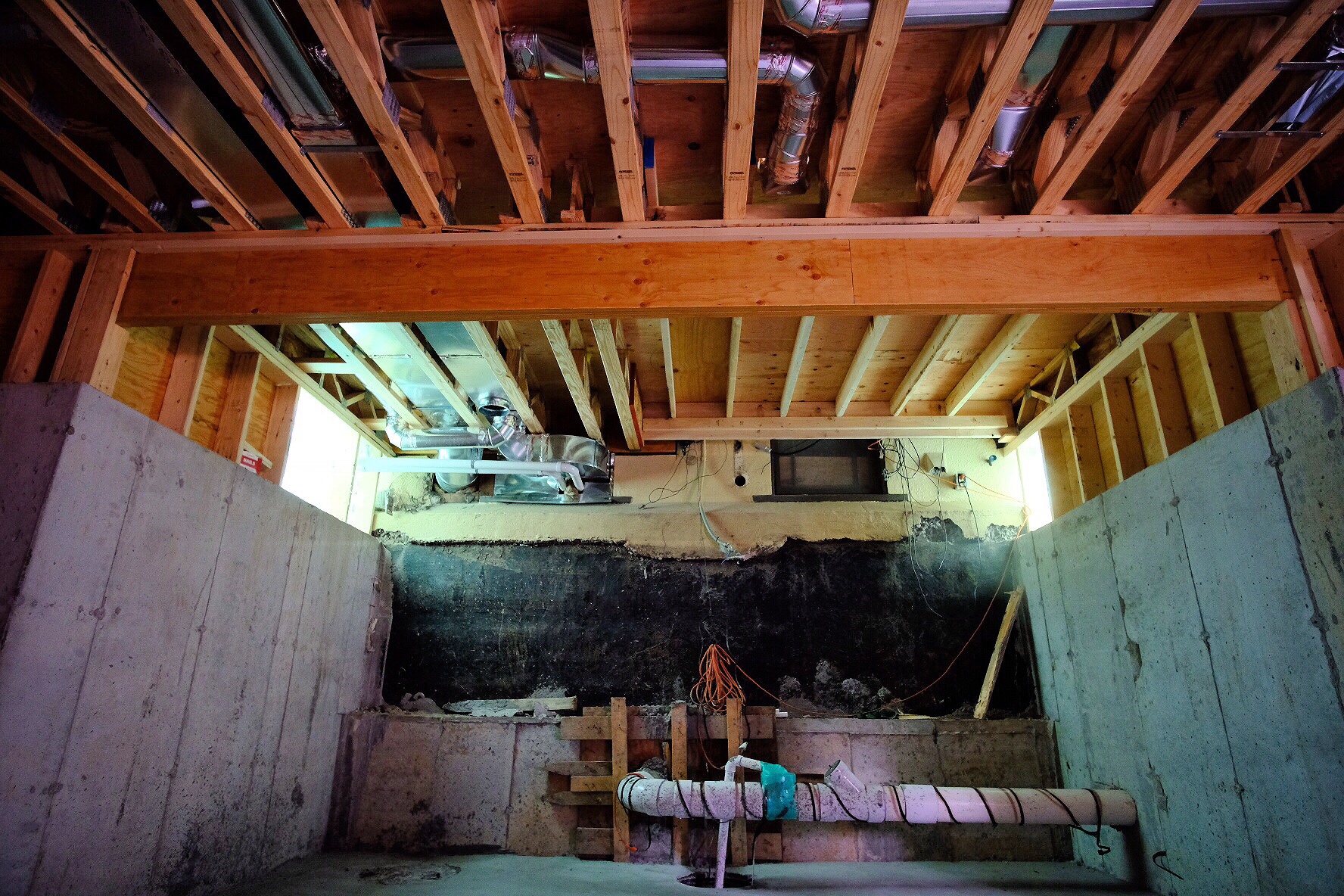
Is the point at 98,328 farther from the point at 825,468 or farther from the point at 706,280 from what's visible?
the point at 825,468

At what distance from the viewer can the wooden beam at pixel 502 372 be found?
354 cm

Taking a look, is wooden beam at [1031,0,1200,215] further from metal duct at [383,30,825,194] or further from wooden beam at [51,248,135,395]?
wooden beam at [51,248,135,395]

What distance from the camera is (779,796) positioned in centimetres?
362

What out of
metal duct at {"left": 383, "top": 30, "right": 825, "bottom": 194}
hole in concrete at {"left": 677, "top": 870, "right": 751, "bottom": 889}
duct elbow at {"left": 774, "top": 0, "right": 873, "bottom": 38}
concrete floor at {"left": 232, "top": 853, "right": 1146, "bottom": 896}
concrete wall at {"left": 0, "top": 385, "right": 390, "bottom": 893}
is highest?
metal duct at {"left": 383, "top": 30, "right": 825, "bottom": 194}

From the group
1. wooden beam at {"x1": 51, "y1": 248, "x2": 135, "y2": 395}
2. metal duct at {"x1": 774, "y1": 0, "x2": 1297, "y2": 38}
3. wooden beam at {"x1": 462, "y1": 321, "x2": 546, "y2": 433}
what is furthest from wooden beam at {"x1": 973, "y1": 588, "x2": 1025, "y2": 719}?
wooden beam at {"x1": 51, "y1": 248, "x2": 135, "y2": 395}

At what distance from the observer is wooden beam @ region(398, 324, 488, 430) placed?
12.0 ft

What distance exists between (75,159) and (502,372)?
1.95m

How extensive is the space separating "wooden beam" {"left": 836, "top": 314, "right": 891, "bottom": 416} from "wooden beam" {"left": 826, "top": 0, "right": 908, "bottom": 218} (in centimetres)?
61

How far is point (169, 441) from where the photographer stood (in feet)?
9.65

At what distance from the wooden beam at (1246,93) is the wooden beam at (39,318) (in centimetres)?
412

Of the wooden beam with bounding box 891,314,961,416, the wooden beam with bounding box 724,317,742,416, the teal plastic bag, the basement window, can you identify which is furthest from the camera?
the basement window

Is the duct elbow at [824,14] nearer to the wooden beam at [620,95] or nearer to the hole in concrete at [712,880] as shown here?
the wooden beam at [620,95]

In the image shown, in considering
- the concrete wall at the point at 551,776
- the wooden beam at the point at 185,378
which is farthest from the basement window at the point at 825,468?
the wooden beam at the point at 185,378

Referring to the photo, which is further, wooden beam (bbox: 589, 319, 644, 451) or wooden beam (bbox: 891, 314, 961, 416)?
wooden beam (bbox: 891, 314, 961, 416)
